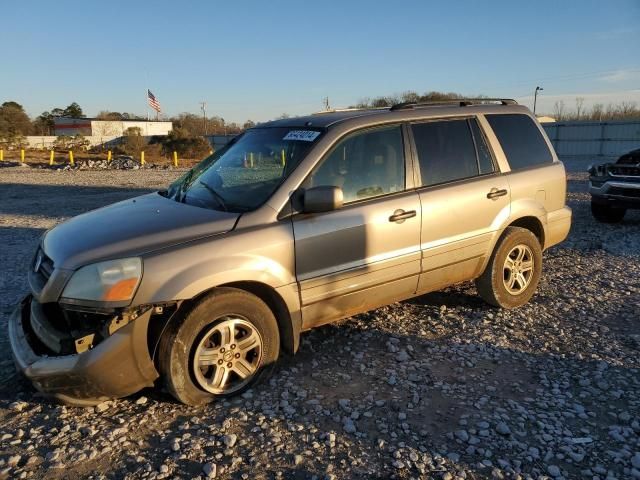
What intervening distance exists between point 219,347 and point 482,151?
119 inches

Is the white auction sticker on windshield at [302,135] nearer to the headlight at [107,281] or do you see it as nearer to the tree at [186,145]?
the headlight at [107,281]

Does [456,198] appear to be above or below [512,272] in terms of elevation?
above

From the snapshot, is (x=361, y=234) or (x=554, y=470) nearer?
(x=554, y=470)

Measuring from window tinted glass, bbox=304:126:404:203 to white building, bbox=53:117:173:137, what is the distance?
59.9 meters

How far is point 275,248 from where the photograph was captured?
362cm

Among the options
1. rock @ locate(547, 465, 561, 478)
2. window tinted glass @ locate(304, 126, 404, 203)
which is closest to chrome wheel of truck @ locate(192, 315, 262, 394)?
window tinted glass @ locate(304, 126, 404, 203)

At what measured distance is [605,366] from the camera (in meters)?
4.05

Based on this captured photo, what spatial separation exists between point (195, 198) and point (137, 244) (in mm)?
891

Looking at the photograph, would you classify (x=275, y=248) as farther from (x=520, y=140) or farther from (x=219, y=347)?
(x=520, y=140)

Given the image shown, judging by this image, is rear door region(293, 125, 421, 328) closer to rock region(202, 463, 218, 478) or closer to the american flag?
rock region(202, 463, 218, 478)

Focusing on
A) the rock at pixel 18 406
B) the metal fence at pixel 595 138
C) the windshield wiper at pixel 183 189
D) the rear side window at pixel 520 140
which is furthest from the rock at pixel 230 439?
the metal fence at pixel 595 138

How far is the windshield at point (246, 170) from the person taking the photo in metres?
3.90

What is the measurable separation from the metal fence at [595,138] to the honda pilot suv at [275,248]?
30074mm

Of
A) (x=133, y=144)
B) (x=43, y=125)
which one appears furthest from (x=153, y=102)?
(x=43, y=125)
